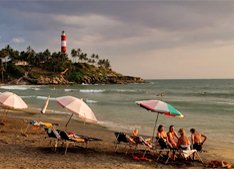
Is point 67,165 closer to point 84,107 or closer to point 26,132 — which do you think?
point 84,107

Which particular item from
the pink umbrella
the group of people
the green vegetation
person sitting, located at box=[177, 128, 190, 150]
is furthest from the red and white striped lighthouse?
person sitting, located at box=[177, 128, 190, 150]

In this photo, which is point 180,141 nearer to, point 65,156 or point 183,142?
point 183,142

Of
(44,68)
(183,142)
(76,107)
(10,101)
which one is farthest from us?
(44,68)

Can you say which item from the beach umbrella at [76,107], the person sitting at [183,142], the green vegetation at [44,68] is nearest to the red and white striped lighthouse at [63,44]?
the green vegetation at [44,68]

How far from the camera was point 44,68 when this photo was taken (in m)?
125

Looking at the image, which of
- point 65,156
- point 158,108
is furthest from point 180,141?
point 65,156

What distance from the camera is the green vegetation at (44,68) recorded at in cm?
11275

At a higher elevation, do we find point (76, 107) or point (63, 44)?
point (63, 44)

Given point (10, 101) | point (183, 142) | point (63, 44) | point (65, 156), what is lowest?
point (65, 156)

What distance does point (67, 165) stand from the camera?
9.61 metres

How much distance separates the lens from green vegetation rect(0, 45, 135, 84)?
113 m

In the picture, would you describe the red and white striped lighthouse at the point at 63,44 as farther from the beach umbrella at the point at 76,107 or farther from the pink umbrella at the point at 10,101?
the beach umbrella at the point at 76,107

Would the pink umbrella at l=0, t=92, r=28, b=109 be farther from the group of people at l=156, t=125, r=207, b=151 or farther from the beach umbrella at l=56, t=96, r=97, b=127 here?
the group of people at l=156, t=125, r=207, b=151

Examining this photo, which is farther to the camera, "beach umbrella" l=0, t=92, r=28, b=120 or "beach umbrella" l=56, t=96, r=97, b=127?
"beach umbrella" l=0, t=92, r=28, b=120
